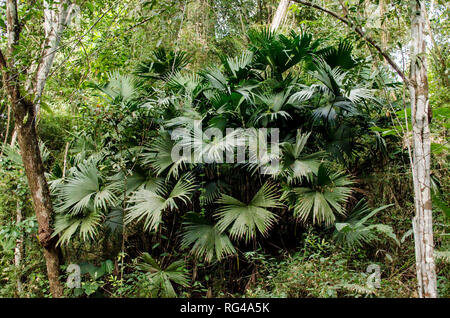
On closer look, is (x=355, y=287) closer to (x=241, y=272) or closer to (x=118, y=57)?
(x=241, y=272)

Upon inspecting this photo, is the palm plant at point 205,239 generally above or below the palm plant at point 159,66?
below

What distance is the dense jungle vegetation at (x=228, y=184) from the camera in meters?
3.57

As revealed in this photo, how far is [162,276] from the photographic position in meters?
3.54

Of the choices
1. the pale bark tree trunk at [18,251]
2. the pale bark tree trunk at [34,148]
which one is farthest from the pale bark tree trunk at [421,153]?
the pale bark tree trunk at [18,251]

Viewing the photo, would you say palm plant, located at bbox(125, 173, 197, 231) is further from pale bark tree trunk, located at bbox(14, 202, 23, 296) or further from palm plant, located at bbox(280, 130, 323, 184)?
pale bark tree trunk, located at bbox(14, 202, 23, 296)

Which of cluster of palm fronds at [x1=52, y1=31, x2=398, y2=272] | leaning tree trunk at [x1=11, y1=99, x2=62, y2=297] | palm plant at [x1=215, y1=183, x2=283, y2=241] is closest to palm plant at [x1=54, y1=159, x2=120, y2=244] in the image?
cluster of palm fronds at [x1=52, y1=31, x2=398, y2=272]

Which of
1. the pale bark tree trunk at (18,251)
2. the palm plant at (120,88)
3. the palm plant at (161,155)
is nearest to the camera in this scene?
the palm plant at (161,155)

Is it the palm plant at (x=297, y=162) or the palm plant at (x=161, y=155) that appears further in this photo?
the palm plant at (x=161, y=155)

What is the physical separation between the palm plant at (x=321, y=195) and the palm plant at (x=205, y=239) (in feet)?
2.62

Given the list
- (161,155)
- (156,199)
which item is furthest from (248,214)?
(161,155)

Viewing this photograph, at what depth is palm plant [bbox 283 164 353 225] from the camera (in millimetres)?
3480

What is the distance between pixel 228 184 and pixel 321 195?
1054 millimetres

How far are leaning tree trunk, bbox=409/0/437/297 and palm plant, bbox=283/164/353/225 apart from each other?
3.03 ft

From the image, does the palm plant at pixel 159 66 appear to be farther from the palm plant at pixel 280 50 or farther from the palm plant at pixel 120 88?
the palm plant at pixel 280 50
